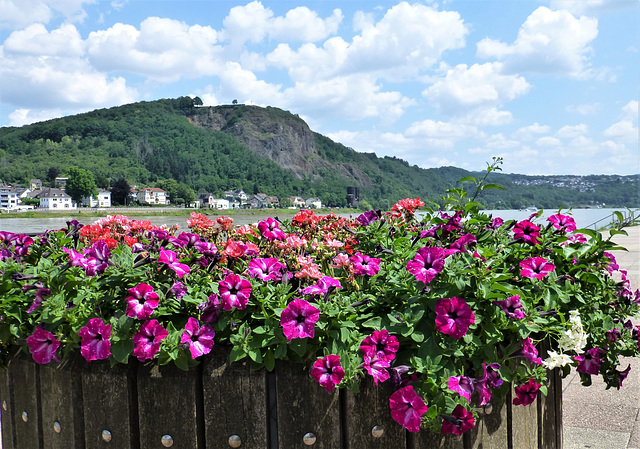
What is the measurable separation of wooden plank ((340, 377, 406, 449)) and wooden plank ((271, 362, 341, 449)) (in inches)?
1.8

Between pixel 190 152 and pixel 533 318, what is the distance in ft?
422

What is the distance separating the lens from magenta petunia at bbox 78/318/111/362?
5.08 feet

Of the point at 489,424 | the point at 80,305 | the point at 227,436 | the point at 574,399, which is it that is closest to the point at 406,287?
the point at 489,424

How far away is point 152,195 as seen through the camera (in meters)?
92.4

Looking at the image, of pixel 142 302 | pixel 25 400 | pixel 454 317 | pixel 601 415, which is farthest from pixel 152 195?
pixel 454 317

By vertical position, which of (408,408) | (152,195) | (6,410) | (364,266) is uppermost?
(152,195)

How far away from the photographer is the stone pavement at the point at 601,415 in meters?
2.86

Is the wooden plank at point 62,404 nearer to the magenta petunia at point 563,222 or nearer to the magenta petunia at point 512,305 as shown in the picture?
the magenta petunia at point 512,305

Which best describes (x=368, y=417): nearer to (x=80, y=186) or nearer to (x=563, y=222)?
(x=563, y=222)

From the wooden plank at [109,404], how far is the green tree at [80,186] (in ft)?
299

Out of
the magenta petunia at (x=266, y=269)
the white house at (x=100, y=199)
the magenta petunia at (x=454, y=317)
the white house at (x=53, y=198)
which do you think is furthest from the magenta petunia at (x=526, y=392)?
the white house at (x=100, y=199)

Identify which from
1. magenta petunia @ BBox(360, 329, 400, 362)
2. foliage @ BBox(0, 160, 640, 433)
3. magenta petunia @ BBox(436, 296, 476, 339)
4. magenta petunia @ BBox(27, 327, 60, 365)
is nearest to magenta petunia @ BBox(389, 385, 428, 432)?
foliage @ BBox(0, 160, 640, 433)

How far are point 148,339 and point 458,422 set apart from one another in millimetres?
969

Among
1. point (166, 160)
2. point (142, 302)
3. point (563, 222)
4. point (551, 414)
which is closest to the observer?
point (142, 302)
